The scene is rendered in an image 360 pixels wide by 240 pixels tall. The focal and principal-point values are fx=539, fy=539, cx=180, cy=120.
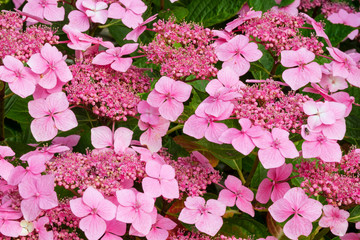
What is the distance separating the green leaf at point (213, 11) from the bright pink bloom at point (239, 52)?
0.90 feet

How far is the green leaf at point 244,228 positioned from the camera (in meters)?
1.07

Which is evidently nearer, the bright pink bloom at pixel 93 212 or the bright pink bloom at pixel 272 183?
the bright pink bloom at pixel 93 212

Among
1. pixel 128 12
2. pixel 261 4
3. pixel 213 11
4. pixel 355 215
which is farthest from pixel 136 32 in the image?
pixel 355 215

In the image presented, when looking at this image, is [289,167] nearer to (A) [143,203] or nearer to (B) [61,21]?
(A) [143,203]

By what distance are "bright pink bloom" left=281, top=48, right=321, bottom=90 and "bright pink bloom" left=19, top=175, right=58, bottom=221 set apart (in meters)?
0.48

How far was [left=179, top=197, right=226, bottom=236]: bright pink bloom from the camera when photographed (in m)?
0.95

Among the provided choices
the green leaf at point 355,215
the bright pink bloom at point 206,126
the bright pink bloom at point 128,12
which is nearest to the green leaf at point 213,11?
the bright pink bloom at point 128,12

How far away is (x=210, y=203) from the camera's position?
0.98 m

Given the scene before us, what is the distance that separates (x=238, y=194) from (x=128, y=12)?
1.51ft

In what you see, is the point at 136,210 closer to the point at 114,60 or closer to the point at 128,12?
the point at 114,60

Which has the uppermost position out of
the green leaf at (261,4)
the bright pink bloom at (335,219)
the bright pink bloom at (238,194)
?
the green leaf at (261,4)

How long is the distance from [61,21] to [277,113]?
2.05 ft

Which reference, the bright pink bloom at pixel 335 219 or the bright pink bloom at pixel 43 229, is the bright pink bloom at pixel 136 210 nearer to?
the bright pink bloom at pixel 43 229

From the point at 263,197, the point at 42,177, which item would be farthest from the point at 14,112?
the point at 263,197
